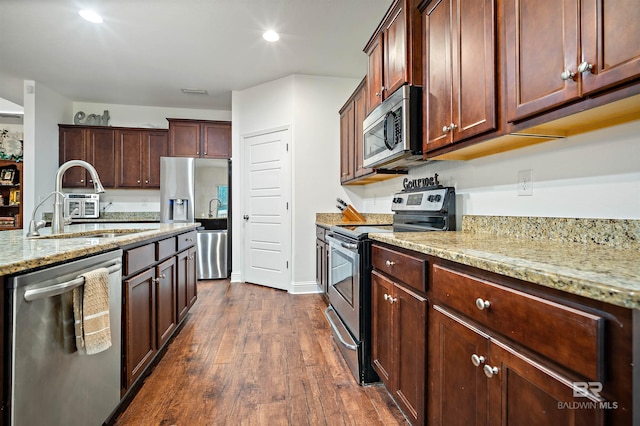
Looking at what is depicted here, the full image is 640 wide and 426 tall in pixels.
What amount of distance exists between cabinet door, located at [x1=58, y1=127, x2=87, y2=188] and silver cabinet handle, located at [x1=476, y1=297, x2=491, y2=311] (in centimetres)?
587

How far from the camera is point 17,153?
5641 mm

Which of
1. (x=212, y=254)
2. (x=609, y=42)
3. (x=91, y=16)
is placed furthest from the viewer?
(x=212, y=254)

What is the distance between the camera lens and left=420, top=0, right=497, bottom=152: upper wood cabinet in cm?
136

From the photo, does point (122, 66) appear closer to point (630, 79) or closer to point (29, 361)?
point (29, 361)

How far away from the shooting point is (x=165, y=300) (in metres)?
2.13

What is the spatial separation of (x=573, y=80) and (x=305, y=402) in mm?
1820

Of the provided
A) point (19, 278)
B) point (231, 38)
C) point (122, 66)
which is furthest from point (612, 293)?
Result: point (122, 66)

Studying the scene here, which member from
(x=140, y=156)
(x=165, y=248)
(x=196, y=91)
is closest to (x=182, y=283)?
(x=165, y=248)

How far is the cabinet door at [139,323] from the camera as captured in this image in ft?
5.13

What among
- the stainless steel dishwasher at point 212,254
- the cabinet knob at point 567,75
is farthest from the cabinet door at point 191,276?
the cabinet knob at point 567,75

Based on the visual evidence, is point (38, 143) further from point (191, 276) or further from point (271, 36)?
point (271, 36)

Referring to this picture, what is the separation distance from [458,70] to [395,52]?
2.10 ft

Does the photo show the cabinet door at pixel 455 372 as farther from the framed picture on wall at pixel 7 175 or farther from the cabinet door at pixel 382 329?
the framed picture on wall at pixel 7 175

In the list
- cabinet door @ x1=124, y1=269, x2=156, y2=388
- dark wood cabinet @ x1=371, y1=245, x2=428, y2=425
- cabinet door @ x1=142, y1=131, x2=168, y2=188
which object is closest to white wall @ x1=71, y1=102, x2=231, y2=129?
cabinet door @ x1=142, y1=131, x2=168, y2=188
